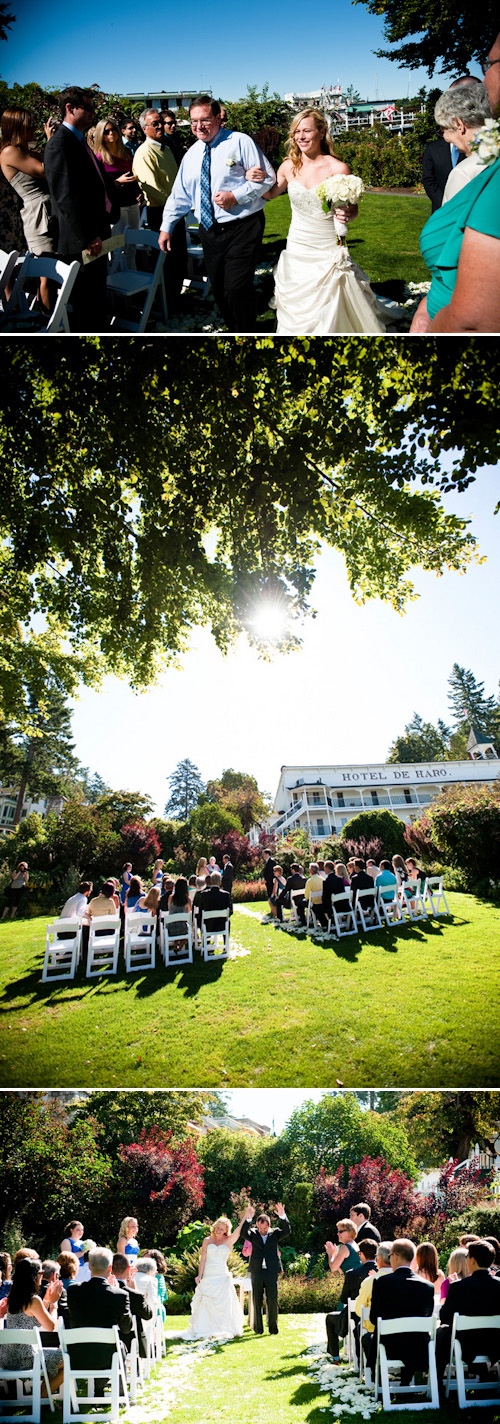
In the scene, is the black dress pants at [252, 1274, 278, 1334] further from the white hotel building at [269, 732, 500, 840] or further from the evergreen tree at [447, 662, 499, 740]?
the evergreen tree at [447, 662, 499, 740]

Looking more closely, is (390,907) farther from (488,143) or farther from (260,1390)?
(488,143)

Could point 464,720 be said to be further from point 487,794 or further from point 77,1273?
point 77,1273

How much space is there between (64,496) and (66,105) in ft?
7.37

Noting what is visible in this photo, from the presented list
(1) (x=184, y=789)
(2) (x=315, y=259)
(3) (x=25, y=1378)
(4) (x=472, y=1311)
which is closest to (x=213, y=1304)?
(3) (x=25, y=1378)

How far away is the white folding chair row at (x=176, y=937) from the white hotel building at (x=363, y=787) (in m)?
0.68

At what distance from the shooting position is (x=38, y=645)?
414 centimetres

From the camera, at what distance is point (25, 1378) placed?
13.2 ft

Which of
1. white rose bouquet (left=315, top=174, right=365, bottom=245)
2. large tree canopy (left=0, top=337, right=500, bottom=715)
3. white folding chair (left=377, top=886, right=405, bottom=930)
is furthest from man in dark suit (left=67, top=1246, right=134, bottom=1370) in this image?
white rose bouquet (left=315, top=174, right=365, bottom=245)

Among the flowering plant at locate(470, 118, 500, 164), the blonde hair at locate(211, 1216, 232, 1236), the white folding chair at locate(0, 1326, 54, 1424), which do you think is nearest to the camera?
the flowering plant at locate(470, 118, 500, 164)

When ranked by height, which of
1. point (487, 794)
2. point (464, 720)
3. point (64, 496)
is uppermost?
point (64, 496)

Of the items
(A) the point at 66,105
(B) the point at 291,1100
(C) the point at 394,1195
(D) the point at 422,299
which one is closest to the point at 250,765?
(B) the point at 291,1100

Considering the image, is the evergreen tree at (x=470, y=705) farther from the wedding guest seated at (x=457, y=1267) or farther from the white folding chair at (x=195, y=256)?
the wedding guest seated at (x=457, y=1267)

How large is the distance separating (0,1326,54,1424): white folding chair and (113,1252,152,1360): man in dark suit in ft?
1.52

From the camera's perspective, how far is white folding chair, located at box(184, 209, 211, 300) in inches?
170
